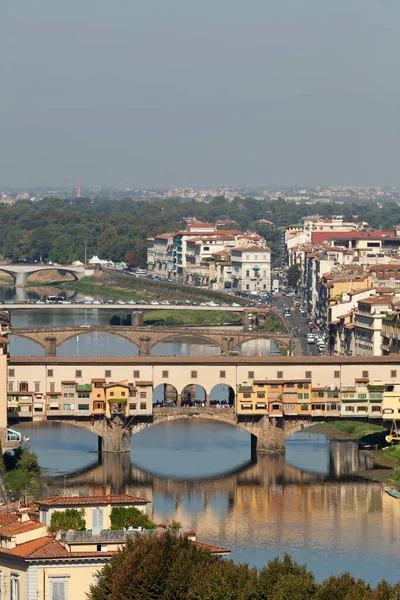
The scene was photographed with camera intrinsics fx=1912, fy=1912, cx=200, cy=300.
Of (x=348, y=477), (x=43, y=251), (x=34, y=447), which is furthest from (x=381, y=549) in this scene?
(x=43, y=251)

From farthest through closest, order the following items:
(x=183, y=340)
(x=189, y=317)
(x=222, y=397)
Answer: (x=189, y=317), (x=183, y=340), (x=222, y=397)

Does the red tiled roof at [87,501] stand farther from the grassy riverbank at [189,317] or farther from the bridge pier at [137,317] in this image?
the grassy riverbank at [189,317]

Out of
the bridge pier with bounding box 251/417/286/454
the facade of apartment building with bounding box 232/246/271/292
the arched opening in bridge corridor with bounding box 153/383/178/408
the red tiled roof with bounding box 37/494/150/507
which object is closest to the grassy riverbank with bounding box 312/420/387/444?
the bridge pier with bounding box 251/417/286/454

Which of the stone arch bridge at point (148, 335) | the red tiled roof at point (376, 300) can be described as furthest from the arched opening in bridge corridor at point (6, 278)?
the red tiled roof at point (376, 300)

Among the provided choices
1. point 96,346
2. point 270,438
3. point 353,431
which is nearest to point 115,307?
point 96,346

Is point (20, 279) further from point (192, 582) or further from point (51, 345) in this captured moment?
point (192, 582)
